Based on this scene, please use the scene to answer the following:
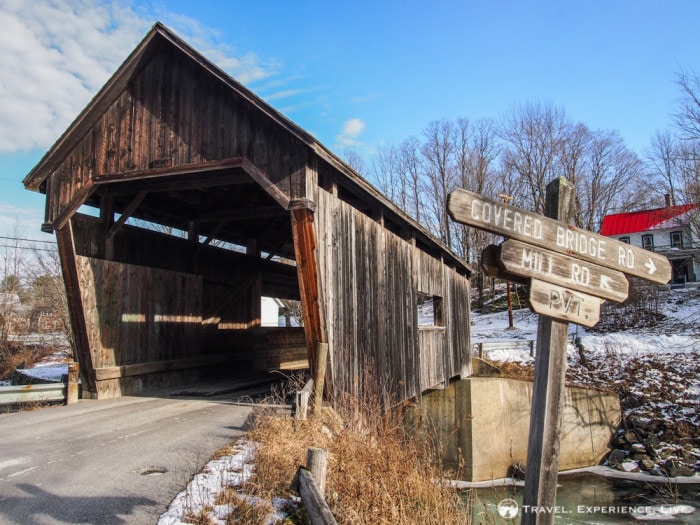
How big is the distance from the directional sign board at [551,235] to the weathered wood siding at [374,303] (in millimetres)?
4660

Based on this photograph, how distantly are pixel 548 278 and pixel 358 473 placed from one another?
291 cm

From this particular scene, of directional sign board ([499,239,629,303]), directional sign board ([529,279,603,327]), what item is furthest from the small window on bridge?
directional sign board ([529,279,603,327])

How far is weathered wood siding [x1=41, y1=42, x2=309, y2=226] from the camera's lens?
7.57 metres

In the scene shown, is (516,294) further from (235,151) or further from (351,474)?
(351,474)

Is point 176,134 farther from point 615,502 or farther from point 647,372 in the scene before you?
point 647,372

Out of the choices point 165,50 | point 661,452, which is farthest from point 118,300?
point 661,452

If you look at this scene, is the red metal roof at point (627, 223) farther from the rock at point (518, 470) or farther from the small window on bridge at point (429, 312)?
the rock at point (518, 470)

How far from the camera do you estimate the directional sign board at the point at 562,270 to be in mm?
2629

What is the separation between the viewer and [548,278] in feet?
9.06

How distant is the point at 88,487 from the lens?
176 inches

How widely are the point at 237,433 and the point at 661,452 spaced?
38.1 ft

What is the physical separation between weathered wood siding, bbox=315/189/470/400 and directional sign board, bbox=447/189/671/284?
4660mm

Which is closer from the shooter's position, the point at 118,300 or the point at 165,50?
the point at 165,50

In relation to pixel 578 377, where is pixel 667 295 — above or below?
above
